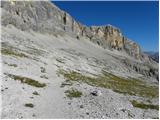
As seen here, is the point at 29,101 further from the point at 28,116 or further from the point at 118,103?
the point at 118,103

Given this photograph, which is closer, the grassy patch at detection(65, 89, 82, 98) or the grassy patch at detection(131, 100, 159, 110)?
the grassy patch at detection(131, 100, 159, 110)

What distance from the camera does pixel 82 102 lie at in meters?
32.3

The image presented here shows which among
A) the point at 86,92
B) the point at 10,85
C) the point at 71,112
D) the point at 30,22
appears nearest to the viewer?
the point at 71,112

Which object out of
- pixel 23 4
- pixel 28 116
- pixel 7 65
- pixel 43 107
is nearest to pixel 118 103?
pixel 43 107

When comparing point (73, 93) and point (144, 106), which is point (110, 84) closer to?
point (73, 93)

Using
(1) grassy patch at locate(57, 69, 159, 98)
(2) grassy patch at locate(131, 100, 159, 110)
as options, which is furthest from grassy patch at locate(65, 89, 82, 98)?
(1) grassy patch at locate(57, 69, 159, 98)

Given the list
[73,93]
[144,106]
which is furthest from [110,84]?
[144,106]

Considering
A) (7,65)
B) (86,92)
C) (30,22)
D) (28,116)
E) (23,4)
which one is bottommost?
(28,116)

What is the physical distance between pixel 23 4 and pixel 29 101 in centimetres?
17486

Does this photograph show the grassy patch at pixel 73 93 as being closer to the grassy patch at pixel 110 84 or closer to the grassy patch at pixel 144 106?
the grassy patch at pixel 144 106

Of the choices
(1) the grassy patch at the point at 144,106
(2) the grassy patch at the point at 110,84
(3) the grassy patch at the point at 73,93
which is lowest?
(1) the grassy patch at the point at 144,106

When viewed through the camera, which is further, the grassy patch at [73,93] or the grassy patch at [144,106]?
the grassy patch at [73,93]

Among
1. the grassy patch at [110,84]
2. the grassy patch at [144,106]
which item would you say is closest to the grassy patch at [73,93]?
the grassy patch at [144,106]

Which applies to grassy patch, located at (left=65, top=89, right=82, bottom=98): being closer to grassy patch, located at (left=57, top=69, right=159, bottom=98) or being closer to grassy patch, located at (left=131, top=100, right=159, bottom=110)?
grassy patch, located at (left=131, top=100, right=159, bottom=110)
